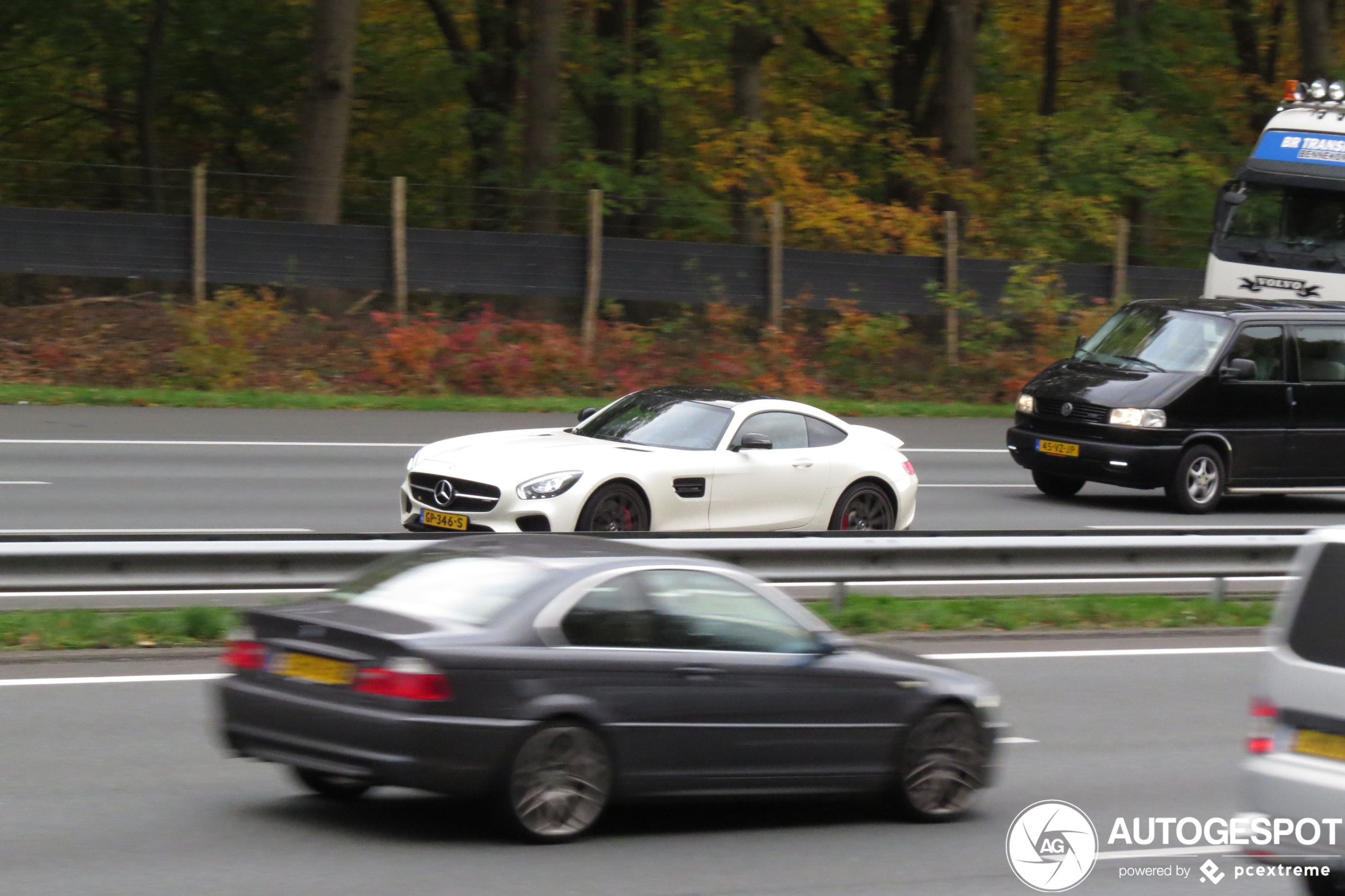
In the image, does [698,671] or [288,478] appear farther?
[288,478]

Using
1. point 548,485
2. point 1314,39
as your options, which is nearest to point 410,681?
point 548,485

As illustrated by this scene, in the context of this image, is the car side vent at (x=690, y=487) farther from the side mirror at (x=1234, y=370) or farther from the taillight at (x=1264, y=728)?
the taillight at (x=1264, y=728)

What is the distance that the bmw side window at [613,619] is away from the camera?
272 inches

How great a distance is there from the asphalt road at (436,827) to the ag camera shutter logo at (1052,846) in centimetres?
7

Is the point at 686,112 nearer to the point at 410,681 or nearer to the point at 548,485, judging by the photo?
the point at 548,485

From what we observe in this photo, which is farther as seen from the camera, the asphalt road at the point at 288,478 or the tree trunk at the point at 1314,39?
the tree trunk at the point at 1314,39

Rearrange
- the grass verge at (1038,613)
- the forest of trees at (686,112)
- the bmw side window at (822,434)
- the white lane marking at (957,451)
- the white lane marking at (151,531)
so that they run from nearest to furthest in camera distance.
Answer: the grass verge at (1038,613), the white lane marking at (151,531), the bmw side window at (822,434), the white lane marking at (957,451), the forest of trees at (686,112)

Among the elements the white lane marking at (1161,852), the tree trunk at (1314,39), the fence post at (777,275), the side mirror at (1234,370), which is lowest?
the white lane marking at (1161,852)

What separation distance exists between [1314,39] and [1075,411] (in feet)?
69.2

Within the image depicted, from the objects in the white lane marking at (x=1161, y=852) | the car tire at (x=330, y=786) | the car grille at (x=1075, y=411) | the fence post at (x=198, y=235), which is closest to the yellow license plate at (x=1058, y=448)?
the car grille at (x=1075, y=411)

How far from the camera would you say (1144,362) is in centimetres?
1859

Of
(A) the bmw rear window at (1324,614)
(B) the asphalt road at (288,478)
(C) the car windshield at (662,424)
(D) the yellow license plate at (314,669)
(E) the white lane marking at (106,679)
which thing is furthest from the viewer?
(B) the asphalt road at (288,478)

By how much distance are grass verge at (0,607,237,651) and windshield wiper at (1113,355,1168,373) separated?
1087cm

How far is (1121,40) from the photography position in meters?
37.9
